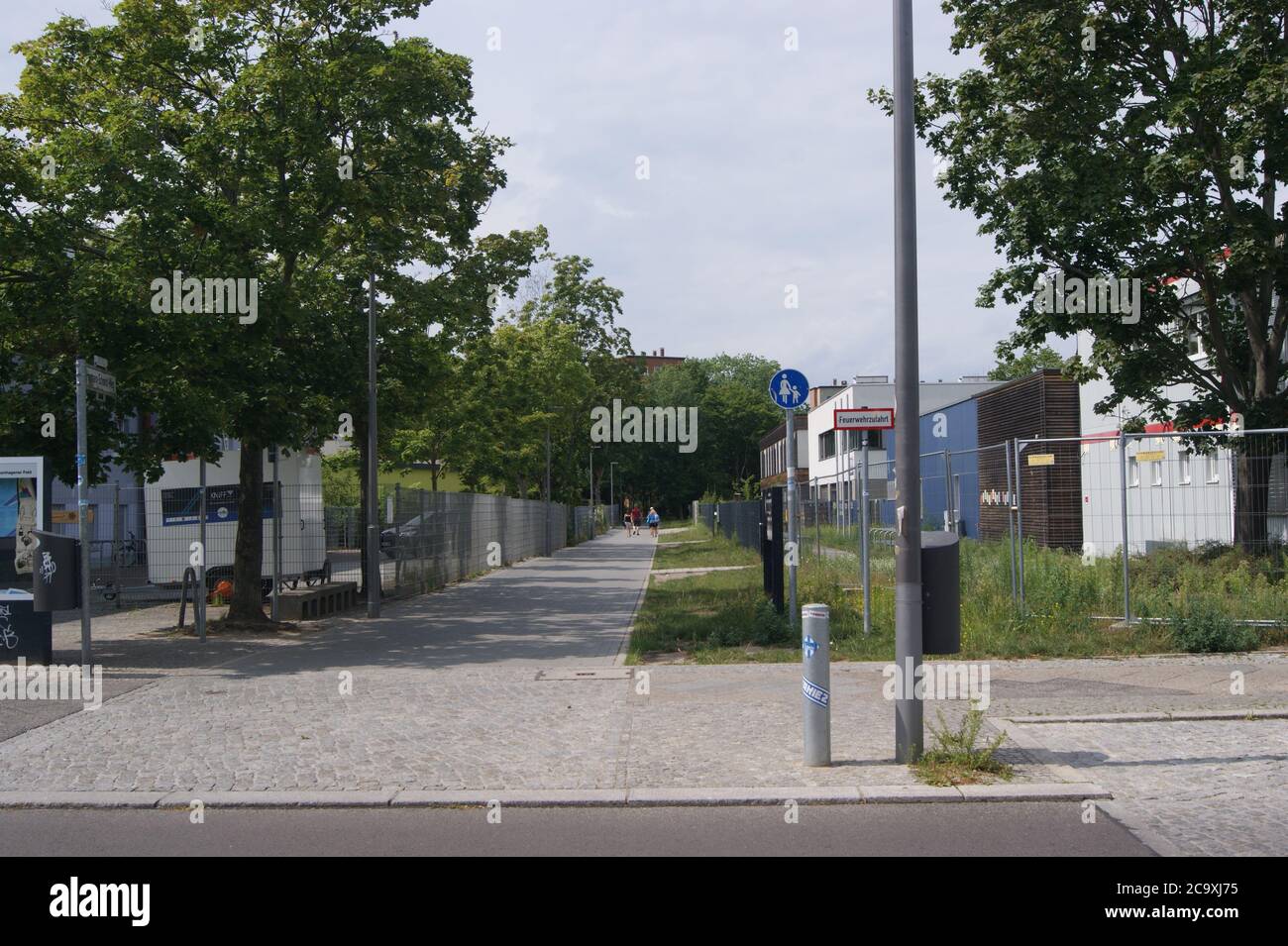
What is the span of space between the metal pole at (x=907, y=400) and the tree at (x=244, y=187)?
9256mm

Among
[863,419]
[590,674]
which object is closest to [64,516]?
[590,674]

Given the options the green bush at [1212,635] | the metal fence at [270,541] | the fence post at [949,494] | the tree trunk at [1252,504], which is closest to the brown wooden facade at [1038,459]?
the fence post at [949,494]

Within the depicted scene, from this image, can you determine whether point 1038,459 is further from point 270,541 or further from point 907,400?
point 270,541

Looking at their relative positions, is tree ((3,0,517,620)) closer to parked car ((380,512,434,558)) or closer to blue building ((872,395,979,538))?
parked car ((380,512,434,558))

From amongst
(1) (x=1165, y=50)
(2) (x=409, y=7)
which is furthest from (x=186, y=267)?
(1) (x=1165, y=50)

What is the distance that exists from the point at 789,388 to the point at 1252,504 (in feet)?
18.4

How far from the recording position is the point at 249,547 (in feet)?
54.2

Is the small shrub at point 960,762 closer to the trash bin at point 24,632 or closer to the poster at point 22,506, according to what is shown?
the trash bin at point 24,632

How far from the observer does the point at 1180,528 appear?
1384cm

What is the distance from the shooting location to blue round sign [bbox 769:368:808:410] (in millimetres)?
13062

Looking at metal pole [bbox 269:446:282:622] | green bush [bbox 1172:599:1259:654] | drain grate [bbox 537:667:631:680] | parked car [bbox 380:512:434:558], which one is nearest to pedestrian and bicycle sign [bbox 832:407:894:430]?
drain grate [bbox 537:667:631:680]

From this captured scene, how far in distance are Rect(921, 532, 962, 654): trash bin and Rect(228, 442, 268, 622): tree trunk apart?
37.0 ft

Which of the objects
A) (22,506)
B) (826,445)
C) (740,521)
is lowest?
(740,521)

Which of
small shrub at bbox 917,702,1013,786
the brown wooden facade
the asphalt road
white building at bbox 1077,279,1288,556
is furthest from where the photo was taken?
the brown wooden facade
